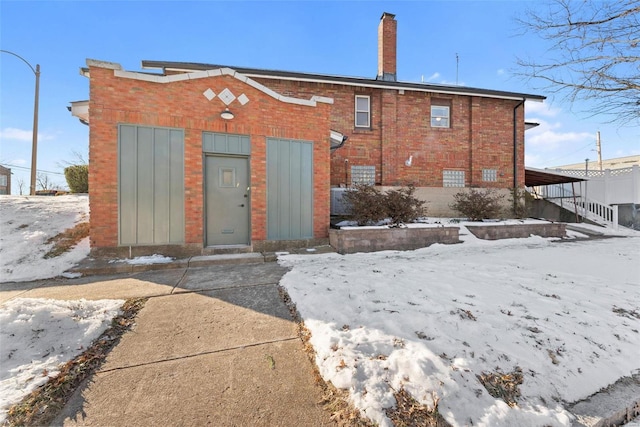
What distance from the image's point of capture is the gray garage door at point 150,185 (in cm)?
554

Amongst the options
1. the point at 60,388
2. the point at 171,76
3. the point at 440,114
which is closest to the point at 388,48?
the point at 440,114

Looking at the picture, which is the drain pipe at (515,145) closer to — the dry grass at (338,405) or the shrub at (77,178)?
the dry grass at (338,405)

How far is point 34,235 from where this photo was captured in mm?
5809

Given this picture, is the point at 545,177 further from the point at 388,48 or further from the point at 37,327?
the point at 37,327

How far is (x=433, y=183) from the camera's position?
39.8 feet

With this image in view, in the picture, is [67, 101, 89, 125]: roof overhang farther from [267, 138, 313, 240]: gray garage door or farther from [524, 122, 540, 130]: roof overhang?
[524, 122, 540, 130]: roof overhang

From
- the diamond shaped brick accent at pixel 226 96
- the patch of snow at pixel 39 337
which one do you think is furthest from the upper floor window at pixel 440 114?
the patch of snow at pixel 39 337

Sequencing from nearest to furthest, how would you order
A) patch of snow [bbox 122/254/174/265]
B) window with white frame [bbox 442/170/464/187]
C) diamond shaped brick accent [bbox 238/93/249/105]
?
patch of snow [bbox 122/254/174/265], diamond shaped brick accent [bbox 238/93/249/105], window with white frame [bbox 442/170/464/187]

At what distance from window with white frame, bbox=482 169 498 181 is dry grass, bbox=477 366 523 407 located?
12498 mm

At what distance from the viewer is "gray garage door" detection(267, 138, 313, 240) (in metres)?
6.50

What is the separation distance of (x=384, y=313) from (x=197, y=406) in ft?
6.31

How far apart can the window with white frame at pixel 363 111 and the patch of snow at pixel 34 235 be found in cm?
1026

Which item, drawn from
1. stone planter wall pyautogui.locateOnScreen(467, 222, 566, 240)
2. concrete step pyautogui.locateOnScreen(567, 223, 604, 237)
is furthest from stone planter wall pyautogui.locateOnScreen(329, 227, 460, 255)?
concrete step pyautogui.locateOnScreen(567, 223, 604, 237)

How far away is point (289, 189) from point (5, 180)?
1657 inches
